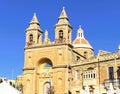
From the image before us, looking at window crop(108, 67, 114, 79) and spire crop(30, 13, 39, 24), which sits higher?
spire crop(30, 13, 39, 24)

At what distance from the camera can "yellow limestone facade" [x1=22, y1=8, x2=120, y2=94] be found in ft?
187

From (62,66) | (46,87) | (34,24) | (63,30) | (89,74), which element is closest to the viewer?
(89,74)

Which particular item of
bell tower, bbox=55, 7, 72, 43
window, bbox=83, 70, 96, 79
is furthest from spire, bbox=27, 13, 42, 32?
window, bbox=83, 70, 96, 79

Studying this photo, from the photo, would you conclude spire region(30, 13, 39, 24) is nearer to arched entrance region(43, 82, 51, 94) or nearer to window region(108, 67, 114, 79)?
arched entrance region(43, 82, 51, 94)

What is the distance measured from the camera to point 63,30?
205 ft

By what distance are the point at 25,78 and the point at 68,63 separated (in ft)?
31.0

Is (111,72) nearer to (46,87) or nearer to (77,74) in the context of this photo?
(77,74)

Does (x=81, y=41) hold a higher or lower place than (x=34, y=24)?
lower

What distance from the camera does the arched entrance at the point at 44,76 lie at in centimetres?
→ 6331

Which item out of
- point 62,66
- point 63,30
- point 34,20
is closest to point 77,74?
point 62,66

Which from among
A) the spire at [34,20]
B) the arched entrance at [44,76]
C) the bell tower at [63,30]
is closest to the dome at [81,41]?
the bell tower at [63,30]

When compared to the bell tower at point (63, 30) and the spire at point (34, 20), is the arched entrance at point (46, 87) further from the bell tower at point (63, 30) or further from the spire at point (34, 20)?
the spire at point (34, 20)

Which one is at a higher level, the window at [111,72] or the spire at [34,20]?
the spire at [34,20]

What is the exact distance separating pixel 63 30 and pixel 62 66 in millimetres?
7242
